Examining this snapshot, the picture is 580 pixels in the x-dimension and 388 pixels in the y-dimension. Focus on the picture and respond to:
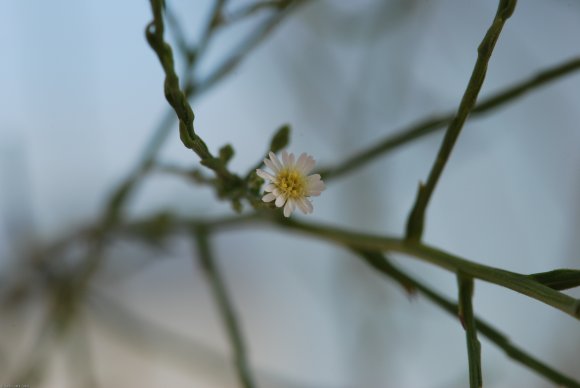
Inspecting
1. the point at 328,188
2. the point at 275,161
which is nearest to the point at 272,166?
the point at 275,161

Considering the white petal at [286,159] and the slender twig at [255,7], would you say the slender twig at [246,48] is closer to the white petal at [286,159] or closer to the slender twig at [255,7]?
the slender twig at [255,7]

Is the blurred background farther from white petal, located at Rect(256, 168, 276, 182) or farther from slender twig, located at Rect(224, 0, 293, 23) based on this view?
white petal, located at Rect(256, 168, 276, 182)

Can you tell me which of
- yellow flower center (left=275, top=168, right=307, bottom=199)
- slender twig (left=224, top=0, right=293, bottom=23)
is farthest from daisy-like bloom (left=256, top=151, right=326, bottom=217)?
slender twig (left=224, top=0, right=293, bottom=23)

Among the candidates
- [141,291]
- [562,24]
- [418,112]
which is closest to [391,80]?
[418,112]

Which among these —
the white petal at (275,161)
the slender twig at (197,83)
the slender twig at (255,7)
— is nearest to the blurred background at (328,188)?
the slender twig at (197,83)

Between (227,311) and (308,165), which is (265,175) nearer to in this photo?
(308,165)

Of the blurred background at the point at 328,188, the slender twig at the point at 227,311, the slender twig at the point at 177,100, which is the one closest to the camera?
the slender twig at the point at 177,100
